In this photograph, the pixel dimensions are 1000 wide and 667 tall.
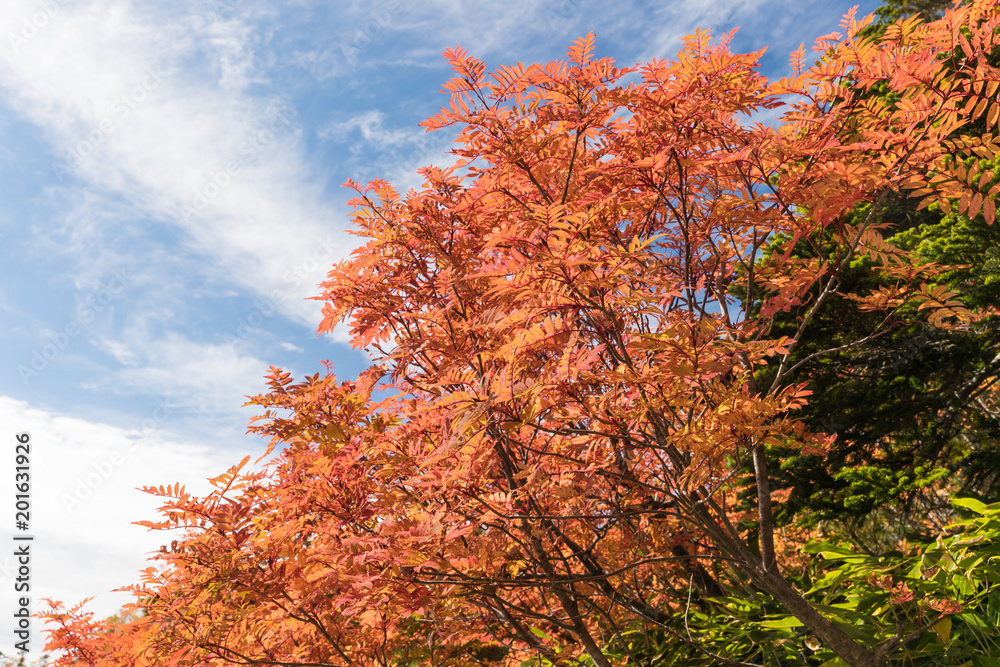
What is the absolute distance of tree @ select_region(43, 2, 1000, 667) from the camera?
2475mm

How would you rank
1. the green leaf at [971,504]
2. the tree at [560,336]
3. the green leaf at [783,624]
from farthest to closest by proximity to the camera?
1. the green leaf at [971,504]
2. the green leaf at [783,624]
3. the tree at [560,336]

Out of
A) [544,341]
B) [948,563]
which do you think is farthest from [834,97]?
[948,563]

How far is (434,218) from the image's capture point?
3684 millimetres

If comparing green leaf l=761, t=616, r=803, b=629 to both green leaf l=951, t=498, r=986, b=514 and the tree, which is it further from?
green leaf l=951, t=498, r=986, b=514

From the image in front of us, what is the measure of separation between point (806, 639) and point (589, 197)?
10.4ft

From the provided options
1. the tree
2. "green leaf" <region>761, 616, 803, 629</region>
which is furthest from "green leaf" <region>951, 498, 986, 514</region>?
"green leaf" <region>761, 616, 803, 629</region>

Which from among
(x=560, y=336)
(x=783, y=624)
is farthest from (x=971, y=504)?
(x=560, y=336)

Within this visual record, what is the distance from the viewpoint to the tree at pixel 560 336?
2.47 meters

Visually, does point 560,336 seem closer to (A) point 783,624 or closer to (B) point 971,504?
(A) point 783,624

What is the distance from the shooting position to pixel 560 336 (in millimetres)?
2473

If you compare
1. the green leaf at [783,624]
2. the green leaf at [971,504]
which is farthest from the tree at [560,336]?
the green leaf at [971,504]

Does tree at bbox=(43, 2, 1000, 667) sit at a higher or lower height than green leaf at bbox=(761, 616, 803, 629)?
higher

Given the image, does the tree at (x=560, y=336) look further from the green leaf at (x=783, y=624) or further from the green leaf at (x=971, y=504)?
the green leaf at (x=971, y=504)

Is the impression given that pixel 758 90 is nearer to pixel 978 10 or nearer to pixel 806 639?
pixel 978 10
